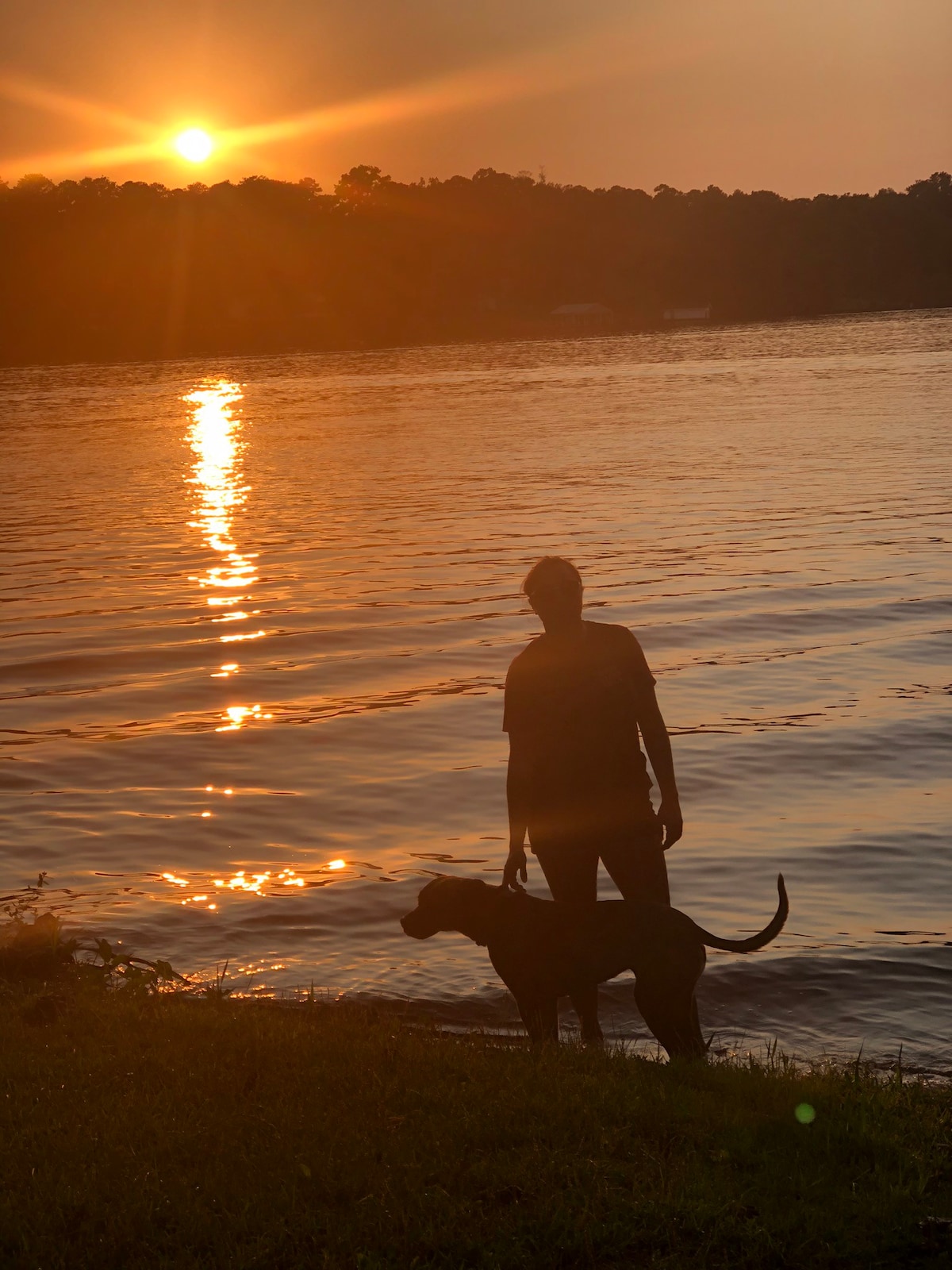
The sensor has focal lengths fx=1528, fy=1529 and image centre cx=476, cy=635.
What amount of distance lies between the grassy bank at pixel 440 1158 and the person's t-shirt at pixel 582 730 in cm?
106

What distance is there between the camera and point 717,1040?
8.09 m

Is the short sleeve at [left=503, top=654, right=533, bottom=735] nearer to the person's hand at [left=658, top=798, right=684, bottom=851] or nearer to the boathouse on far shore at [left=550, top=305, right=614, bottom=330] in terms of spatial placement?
the person's hand at [left=658, top=798, right=684, bottom=851]

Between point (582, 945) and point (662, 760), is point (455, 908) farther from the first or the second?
point (662, 760)

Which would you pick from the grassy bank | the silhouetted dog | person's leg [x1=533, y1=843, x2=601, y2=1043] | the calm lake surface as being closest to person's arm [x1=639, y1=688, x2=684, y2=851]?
person's leg [x1=533, y1=843, x2=601, y2=1043]

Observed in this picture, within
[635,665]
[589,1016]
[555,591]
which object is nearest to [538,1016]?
[589,1016]

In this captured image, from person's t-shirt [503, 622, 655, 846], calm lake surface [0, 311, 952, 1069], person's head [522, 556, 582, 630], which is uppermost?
person's head [522, 556, 582, 630]

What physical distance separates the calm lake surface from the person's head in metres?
2.73

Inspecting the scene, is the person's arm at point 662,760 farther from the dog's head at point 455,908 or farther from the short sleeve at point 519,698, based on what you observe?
the dog's head at point 455,908

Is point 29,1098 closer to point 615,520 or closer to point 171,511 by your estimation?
point 615,520

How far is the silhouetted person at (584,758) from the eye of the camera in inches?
271

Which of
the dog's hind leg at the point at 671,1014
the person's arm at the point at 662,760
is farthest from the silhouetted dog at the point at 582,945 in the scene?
the person's arm at the point at 662,760

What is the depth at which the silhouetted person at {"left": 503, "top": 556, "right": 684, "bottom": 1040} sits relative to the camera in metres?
6.87

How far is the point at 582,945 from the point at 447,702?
363 inches

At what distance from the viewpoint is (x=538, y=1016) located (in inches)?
272
